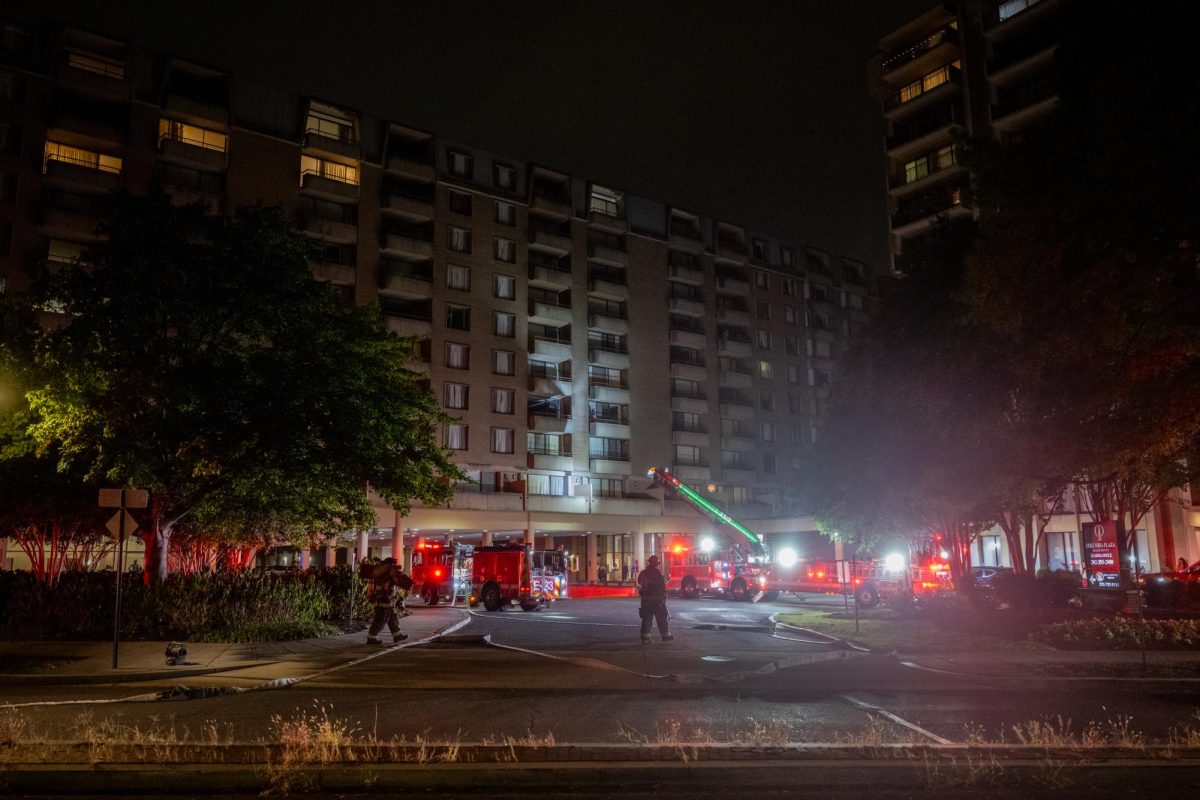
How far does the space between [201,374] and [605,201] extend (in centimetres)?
5235

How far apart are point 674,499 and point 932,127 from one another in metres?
31.6

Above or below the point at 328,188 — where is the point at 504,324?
below

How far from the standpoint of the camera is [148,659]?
51.5 feet

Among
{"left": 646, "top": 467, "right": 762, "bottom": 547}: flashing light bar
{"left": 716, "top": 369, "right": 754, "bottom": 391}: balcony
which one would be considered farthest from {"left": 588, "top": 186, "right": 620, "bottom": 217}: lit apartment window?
{"left": 646, "top": 467, "right": 762, "bottom": 547}: flashing light bar

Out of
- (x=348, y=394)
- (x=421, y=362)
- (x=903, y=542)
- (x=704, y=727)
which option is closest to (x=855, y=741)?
(x=704, y=727)

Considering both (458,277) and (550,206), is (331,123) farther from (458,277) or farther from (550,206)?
(550,206)

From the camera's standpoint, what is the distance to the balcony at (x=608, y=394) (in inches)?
2611

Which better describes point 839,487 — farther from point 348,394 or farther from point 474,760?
point 474,760

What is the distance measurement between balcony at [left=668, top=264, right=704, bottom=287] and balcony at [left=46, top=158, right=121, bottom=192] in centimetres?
3957

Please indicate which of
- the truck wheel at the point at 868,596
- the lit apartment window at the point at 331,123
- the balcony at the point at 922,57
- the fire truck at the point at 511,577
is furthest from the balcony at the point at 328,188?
the truck wheel at the point at 868,596

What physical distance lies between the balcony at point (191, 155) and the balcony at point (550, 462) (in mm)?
26436

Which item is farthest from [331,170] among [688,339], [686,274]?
[688,339]

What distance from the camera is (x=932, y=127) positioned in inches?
2201

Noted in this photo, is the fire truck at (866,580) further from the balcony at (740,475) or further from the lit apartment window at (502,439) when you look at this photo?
the balcony at (740,475)
